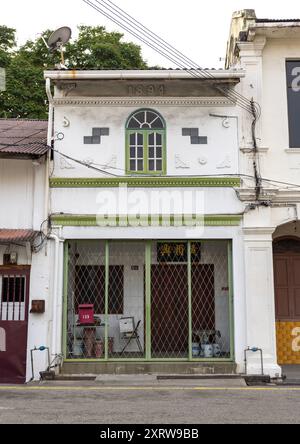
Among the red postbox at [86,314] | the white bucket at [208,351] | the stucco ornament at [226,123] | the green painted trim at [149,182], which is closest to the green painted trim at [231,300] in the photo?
the white bucket at [208,351]

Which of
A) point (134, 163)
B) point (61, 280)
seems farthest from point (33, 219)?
point (134, 163)

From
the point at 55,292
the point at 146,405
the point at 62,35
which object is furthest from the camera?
the point at 62,35

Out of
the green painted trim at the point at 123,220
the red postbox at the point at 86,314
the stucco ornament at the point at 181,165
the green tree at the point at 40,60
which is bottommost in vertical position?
the red postbox at the point at 86,314

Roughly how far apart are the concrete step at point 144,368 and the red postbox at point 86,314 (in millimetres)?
1000

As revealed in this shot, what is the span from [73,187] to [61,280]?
7.16 ft

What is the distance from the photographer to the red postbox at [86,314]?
494 inches

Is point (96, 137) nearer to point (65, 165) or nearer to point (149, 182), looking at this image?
point (65, 165)

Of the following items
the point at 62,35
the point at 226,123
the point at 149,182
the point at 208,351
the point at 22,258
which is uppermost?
the point at 62,35

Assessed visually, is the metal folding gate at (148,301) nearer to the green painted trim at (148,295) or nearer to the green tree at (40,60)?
the green painted trim at (148,295)

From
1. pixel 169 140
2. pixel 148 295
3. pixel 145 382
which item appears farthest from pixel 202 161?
pixel 145 382

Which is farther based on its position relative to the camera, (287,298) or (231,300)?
(287,298)

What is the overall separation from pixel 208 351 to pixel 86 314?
2988 millimetres

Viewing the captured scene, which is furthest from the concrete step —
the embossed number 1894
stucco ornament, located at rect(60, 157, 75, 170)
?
the embossed number 1894

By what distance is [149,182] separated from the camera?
1244cm
